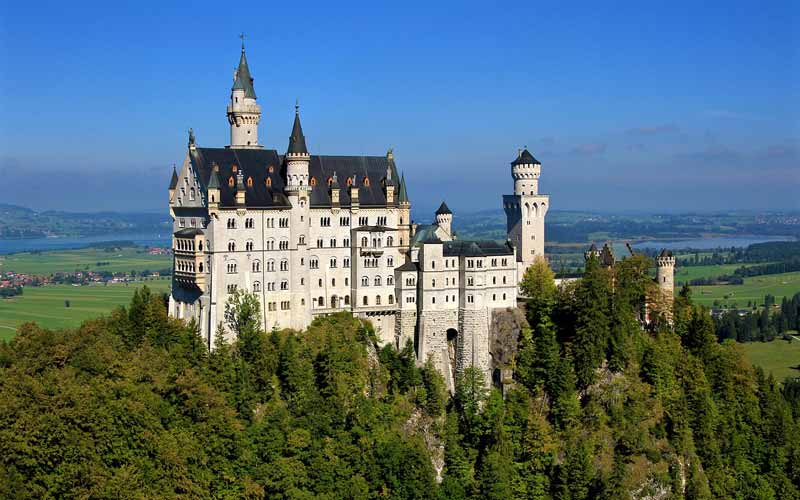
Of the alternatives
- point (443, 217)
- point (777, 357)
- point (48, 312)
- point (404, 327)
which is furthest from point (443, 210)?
point (48, 312)

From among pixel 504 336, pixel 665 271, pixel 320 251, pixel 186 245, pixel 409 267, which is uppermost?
pixel 186 245

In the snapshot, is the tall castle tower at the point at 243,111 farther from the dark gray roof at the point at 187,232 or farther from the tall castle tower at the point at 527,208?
the tall castle tower at the point at 527,208

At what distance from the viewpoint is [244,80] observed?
299 feet

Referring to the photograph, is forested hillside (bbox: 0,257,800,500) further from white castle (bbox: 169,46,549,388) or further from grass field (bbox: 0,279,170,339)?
grass field (bbox: 0,279,170,339)

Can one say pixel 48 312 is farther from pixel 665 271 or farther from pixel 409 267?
pixel 665 271

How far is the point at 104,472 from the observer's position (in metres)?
69.0

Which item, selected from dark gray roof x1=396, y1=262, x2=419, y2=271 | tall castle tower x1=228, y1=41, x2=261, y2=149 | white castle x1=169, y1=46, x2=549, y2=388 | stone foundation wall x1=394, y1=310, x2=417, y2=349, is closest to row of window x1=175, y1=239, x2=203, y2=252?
white castle x1=169, y1=46, x2=549, y2=388

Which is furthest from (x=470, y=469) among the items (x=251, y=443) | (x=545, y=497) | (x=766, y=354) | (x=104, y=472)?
(x=766, y=354)

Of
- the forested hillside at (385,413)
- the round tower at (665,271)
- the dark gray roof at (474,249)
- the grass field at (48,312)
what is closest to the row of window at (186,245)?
the forested hillside at (385,413)

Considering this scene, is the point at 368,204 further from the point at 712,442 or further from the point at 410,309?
the point at 712,442

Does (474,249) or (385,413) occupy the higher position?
(474,249)

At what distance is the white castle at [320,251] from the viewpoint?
83375 mm

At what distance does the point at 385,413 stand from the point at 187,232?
21968 mm

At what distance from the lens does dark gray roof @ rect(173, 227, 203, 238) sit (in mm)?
83025
